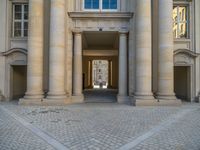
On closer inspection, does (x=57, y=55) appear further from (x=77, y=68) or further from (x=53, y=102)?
(x=53, y=102)

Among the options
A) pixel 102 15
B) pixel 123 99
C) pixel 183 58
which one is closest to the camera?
pixel 123 99

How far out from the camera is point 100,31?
16844mm

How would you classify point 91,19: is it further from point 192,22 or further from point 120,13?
point 192,22

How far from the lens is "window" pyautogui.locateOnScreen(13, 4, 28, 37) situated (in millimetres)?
17453

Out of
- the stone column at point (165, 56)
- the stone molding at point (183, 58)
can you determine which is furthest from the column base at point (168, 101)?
the stone molding at point (183, 58)

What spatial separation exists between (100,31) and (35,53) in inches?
214

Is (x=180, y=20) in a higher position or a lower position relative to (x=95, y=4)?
lower

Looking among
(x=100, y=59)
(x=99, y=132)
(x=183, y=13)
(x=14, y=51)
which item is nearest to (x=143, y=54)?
(x=183, y=13)

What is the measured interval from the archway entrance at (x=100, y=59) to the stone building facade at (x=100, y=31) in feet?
6.82

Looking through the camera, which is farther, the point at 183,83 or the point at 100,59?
the point at 100,59

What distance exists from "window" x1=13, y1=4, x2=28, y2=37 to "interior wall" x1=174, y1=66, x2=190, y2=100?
13694 mm

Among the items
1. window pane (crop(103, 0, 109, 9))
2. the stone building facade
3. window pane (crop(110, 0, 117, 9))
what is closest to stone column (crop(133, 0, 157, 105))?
the stone building facade

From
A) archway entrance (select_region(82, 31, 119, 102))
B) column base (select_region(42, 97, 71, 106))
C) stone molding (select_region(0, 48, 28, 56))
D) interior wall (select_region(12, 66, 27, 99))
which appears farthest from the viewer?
archway entrance (select_region(82, 31, 119, 102))

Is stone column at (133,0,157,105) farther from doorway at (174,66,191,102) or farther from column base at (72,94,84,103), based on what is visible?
doorway at (174,66,191,102)
